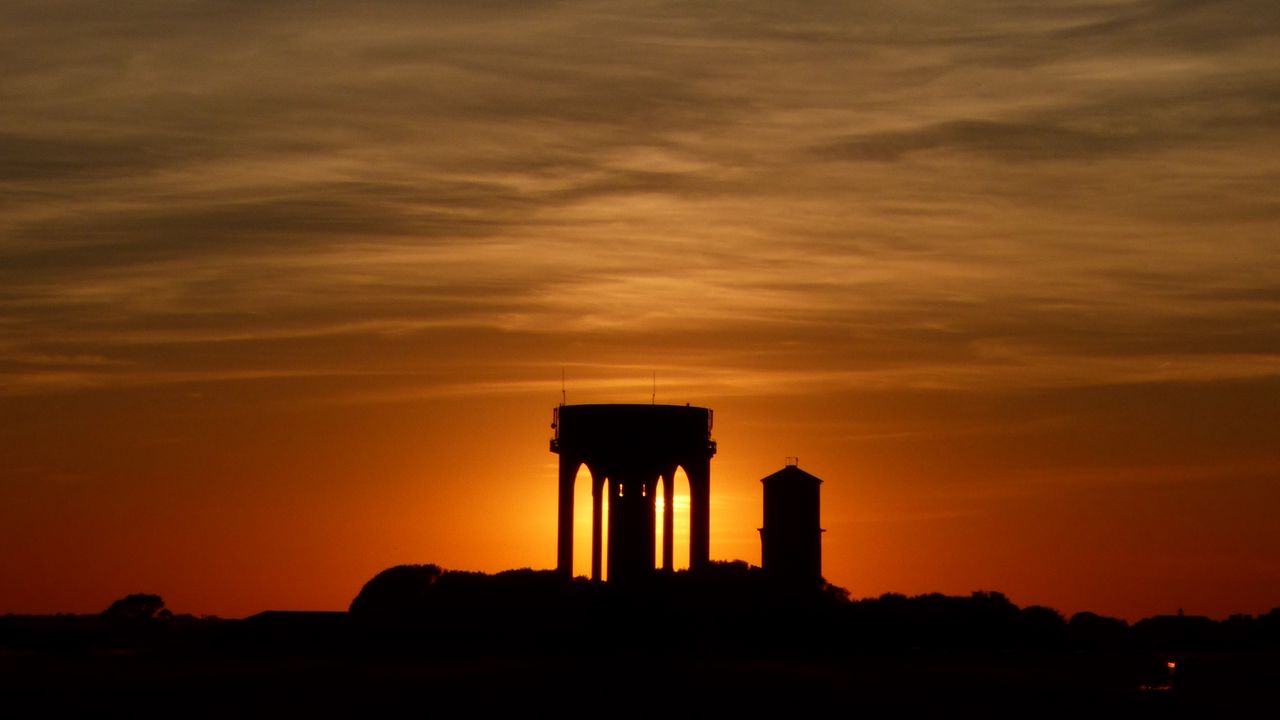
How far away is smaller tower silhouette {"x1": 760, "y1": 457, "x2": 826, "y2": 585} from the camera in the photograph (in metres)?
116

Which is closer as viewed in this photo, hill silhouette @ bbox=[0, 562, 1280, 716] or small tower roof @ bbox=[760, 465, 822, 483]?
hill silhouette @ bbox=[0, 562, 1280, 716]

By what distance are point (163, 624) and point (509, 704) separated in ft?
221

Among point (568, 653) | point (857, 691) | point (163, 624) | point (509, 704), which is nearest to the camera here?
point (509, 704)

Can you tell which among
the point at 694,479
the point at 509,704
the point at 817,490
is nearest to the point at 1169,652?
the point at 817,490

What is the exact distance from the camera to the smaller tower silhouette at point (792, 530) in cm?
11575

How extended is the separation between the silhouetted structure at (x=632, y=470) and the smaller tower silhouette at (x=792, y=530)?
444 cm

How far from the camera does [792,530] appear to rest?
382ft

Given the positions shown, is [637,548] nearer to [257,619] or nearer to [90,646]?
[257,619]

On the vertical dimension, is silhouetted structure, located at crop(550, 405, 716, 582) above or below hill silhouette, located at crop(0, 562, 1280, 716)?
above

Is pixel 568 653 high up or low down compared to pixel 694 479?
down

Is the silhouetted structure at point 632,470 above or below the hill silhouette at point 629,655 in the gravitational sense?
above

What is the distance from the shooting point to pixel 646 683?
79250 mm

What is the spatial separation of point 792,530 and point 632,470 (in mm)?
11113

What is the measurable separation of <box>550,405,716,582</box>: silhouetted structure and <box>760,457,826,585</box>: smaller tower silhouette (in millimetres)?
4438
